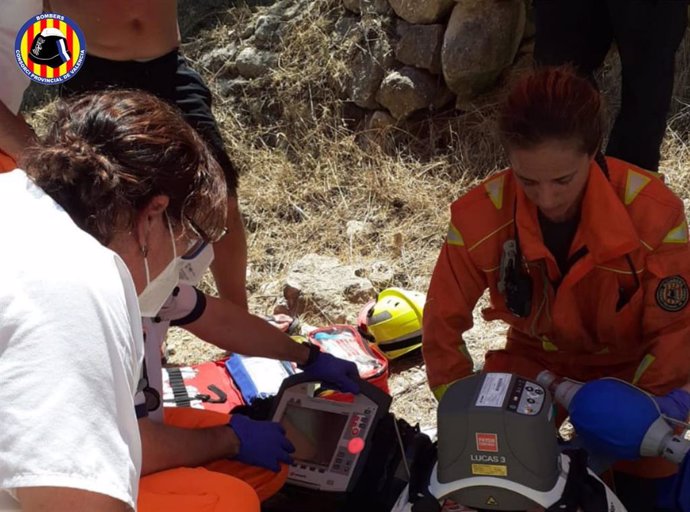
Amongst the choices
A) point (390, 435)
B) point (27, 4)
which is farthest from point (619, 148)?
point (27, 4)

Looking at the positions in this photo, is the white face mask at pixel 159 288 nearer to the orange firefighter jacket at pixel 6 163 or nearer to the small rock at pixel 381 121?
the orange firefighter jacket at pixel 6 163

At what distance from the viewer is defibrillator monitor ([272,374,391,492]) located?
2.27 metres

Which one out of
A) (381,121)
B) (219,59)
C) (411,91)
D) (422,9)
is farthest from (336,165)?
(219,59)

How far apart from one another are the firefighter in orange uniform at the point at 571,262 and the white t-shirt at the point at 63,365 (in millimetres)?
1200

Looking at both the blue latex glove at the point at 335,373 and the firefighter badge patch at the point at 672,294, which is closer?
the firefighter badge patch at the point at 672,294

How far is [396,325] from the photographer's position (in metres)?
3.15

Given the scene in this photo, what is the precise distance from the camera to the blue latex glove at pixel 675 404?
2.06 meters

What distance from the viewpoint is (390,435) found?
2.30 meters

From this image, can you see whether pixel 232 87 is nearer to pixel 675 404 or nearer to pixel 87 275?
pixel 675 404

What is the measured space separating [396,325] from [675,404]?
1205 millimetres

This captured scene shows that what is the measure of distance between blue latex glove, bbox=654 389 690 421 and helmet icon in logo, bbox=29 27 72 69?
1.95 meters

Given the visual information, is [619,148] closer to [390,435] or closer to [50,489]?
[390,435]

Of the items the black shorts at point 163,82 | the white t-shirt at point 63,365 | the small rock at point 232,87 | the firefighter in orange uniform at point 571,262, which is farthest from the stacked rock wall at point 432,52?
the white t-shirt at point 63,365

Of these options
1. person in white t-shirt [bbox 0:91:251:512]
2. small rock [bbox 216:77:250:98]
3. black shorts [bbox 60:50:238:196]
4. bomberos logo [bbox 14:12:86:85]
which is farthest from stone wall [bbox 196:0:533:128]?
person in white t-shirt [bbox 0:91:251:512]
